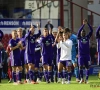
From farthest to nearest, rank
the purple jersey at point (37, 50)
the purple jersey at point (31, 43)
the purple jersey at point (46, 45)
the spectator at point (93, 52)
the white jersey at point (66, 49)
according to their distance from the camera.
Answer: the spectator at point (93, 52) → the purple jersey at point (37, 50) → the purple jersey at point (46, 45) → the purple jersey at point (31, 43) → the white jersey at point (66, 49)

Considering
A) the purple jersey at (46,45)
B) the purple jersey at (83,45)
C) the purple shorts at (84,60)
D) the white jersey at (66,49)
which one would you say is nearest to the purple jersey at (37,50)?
the purple jersey at (46,45)

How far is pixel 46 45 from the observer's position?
23719 mm

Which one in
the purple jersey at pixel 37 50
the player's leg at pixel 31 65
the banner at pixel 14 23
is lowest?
the player's leg at pixel 31 65

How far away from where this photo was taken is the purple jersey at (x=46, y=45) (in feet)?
77.5

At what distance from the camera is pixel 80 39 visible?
23.4m

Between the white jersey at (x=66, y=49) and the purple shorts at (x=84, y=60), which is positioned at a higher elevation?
the white jersey at (x=66, y=49)

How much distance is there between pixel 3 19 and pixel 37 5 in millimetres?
2448

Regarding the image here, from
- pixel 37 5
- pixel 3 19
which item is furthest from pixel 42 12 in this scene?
pixel 3 19

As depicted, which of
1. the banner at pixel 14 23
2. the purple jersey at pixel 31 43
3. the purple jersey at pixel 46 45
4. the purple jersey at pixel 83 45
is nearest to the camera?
the purple jersey at pixel 83 45

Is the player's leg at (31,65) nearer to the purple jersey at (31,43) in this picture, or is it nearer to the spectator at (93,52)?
the purple jersey at (31,43)

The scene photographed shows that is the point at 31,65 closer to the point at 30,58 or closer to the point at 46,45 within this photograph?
the point at 30,58

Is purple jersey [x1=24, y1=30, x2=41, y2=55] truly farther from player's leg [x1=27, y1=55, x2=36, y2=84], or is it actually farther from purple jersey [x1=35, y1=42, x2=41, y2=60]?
purple jersey [x1=35, y1=42, x2=41, y2=60]

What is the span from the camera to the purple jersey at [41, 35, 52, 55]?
77.5 ft

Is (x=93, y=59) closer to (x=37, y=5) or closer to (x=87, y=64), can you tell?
(x=37, y=5)
